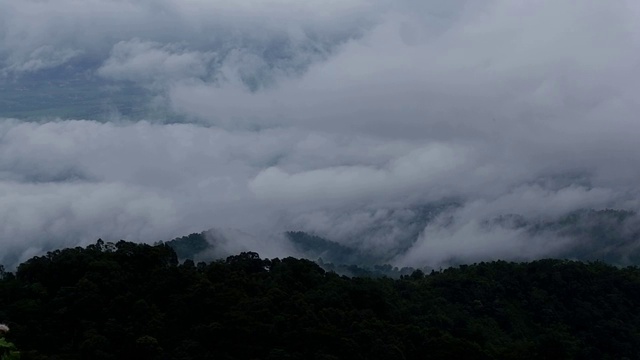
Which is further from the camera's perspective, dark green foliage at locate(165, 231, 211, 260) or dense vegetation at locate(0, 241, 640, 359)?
dark green foliage at locate(165, 231, 211, 260)

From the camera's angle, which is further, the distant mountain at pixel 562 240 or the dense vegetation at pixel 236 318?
the distant mountain at pixel 562 240

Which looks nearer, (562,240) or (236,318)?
(236,318)

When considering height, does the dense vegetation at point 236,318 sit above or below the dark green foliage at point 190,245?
below

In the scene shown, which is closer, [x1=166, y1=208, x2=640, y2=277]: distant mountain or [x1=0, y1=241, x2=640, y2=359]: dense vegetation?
[x1=0, y1=241, x2=640, y2=359]: dense vegetation

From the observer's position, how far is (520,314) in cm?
4025

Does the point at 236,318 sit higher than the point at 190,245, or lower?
lower

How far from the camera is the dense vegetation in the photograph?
24.5 meters

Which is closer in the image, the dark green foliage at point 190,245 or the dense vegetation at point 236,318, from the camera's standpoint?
the dense vegetation at point 236,318

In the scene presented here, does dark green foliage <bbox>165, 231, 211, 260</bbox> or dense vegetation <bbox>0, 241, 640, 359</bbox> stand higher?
dark green foliage <bbox>165, 231, 211, 260</bbox>

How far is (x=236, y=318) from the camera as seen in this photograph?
83.9ft

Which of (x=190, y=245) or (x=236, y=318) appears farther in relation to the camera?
(x=190, y=245)

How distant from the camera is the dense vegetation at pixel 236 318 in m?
24.5

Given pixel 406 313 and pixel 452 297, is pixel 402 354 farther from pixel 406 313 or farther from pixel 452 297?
pixel 452 297

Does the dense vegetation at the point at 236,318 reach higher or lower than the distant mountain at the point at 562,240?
lower
